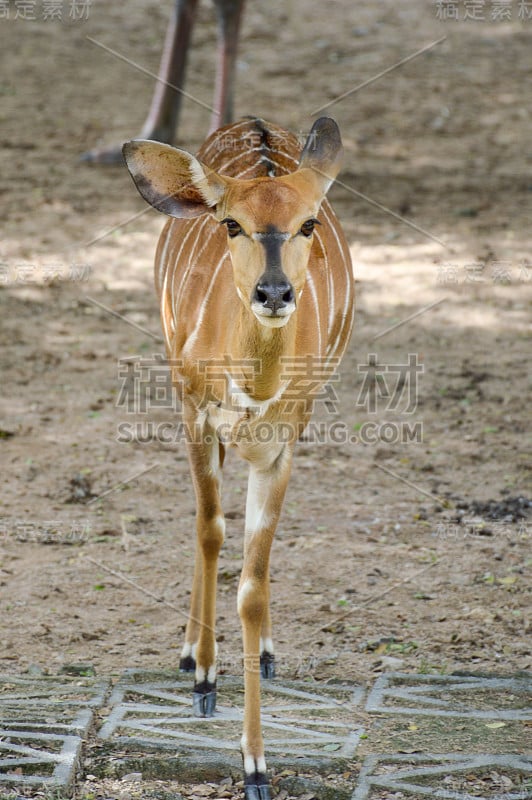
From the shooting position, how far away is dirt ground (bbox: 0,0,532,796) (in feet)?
14.0

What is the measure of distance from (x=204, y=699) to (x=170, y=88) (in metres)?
6.85

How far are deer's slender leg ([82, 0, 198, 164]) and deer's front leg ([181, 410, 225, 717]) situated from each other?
20.2ft

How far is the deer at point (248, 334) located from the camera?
122 inches

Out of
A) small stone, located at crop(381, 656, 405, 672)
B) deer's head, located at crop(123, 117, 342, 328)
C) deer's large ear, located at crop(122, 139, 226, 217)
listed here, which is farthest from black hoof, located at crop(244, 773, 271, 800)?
deer's large ear, located at crop(122, 139, 226, 217)

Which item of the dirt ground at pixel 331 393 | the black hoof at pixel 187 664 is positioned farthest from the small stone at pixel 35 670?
the black hoof at pixel 187 664

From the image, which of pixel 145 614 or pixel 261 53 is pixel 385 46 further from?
pixel 145 614

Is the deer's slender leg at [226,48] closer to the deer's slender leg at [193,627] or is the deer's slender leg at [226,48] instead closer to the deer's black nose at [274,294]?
the deer's slender leg at [193,627]

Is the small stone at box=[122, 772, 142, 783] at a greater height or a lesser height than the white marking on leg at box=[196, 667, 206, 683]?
lesser

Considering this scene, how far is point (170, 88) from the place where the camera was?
9.53 metres

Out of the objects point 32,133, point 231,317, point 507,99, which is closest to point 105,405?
point 231,317

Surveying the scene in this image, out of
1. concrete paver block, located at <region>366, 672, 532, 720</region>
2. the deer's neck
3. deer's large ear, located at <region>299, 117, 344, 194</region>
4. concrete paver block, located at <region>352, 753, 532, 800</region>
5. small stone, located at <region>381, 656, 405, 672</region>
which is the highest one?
deer's large ear, located at <region>299, 117, 344, 194</region>

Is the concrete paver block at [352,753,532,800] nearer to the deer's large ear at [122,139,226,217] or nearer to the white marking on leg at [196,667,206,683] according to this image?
the white marking on leg at [196,667,206,683]

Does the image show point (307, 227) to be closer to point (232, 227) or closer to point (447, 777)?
point (232, 227)

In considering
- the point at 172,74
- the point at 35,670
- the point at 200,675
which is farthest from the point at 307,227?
the point at 172,74
